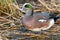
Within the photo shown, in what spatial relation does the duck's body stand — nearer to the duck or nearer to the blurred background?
the duck

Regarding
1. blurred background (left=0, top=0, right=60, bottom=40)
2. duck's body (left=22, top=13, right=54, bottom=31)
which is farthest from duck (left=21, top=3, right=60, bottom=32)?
blurred background (left=0, top=0, right=60, bottom=40)

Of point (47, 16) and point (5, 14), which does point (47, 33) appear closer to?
point (47, 16)

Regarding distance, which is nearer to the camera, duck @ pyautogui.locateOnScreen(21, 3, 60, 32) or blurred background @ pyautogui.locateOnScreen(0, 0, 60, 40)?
blurred background @ pyautogui.locateOnScreen(0, 0, 60, 40)

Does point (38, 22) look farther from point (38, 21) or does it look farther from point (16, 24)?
point (16, 24)

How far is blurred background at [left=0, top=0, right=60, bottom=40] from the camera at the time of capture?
19.3ft

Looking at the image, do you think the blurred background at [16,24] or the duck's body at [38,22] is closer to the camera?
the blurred background at [16,24]

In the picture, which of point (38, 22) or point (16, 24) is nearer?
point (38, 22)

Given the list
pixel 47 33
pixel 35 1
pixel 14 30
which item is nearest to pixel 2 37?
pixel 14 30

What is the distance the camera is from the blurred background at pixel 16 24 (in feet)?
19.3

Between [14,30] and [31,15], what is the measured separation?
507 millimetres

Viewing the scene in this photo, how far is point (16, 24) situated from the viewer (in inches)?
260

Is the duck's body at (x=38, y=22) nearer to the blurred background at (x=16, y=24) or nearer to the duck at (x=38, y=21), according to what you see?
the duck at (x=38, y=21)

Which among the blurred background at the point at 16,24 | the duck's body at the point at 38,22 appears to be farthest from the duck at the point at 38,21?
the blurred background at the point at 16,24

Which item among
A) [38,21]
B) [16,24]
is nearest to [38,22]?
[38,21]
